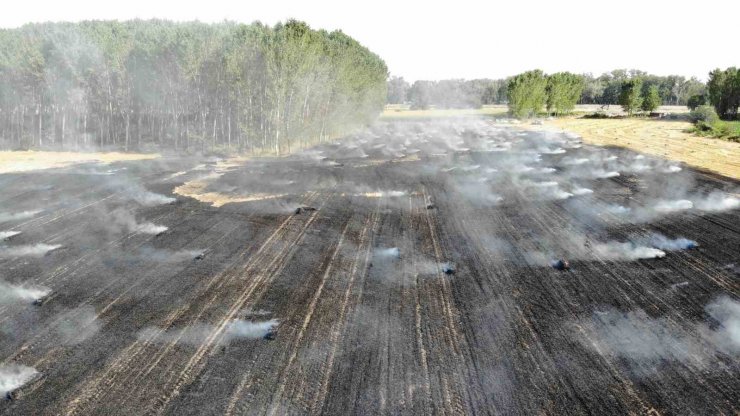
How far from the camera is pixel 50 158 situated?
37.9 metres

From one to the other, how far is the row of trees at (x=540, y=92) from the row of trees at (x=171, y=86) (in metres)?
51.2

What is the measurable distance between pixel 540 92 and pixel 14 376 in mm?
98962

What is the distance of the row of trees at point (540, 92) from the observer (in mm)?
92000

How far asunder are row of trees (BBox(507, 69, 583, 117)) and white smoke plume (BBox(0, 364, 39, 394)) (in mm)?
93684

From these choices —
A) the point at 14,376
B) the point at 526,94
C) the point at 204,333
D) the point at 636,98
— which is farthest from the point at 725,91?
the point at 14,376

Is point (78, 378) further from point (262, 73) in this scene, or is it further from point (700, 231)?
point (262, 73)

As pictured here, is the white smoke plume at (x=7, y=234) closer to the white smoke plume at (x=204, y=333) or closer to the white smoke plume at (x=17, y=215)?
the white smoke plume at (x=17, y=215)

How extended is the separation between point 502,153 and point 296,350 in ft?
119

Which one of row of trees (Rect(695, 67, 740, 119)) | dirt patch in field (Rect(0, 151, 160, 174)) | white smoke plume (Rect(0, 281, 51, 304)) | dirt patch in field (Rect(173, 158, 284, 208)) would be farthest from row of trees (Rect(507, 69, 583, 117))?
white smoke plume (Rect(0, 281, 51, 304))

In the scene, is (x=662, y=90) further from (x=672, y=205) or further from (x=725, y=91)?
(x=672, y=205)

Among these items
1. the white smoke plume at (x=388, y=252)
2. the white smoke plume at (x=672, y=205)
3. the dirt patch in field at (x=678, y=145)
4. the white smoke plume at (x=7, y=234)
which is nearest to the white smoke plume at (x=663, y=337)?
the white smoke plume at (x=388, y=252)

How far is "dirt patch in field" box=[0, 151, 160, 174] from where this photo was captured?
33.3m

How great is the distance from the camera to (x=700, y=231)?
1766 cm

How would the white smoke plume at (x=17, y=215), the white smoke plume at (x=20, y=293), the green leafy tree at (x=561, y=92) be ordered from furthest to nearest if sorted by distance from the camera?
the green leafy tree at (x=561, y=92), the white smoke plume at (x=17, y=215), the white smoke plume at (x=20, y=293)
